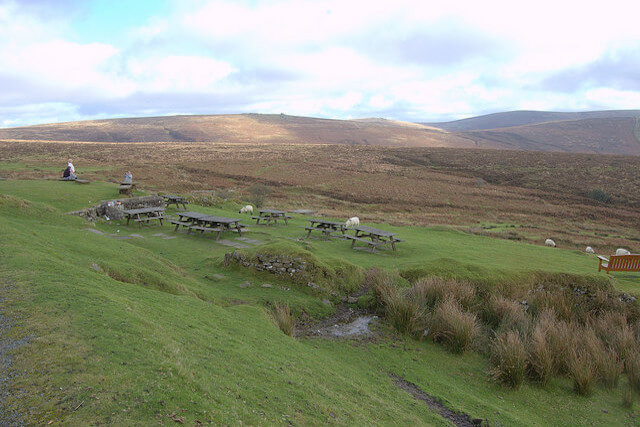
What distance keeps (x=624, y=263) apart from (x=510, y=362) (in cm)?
812

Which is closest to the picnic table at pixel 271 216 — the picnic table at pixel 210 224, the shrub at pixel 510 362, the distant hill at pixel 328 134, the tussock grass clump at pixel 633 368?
the picnic table at pixel 210 224

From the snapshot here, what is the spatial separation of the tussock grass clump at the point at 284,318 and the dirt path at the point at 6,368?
526 cm

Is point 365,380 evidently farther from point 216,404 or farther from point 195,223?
point 195,223

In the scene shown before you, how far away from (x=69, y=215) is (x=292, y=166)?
50.3 metres

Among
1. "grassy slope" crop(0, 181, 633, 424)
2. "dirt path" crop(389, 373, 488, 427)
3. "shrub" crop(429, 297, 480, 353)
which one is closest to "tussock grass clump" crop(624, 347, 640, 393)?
"grassy slope" crop(0, 181, 633, 424)

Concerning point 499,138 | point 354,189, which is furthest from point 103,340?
point 499,138

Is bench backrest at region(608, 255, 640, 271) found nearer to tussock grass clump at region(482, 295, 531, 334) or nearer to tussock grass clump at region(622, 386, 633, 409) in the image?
tussock grass clump at region(482, 295, 531, 334)

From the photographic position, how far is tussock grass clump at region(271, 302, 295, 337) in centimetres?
883

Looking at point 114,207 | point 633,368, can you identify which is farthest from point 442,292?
point 114,207

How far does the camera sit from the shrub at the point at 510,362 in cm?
798

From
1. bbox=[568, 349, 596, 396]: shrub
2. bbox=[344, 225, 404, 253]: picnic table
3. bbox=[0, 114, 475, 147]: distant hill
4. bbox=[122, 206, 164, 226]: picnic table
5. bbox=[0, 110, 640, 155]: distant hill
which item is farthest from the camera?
bbox=[0, 110, 640, 155]: distant hill

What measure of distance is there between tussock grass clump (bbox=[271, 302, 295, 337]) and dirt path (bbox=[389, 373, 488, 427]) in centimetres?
250

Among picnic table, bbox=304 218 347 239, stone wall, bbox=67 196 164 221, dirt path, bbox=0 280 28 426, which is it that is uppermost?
dirt path, bbox=0 280 28 426

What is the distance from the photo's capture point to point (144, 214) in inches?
774
